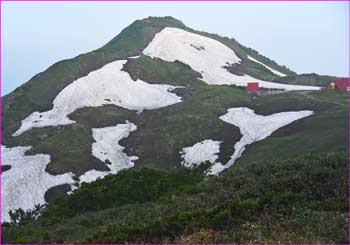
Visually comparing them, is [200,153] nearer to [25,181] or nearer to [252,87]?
[25,181]

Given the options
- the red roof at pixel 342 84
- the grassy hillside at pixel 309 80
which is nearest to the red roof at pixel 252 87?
the red roof at pixel 342 84

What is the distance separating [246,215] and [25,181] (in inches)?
2056

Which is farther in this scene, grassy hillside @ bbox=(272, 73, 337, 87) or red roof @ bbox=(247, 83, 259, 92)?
grassy hillside @ bbox=(272, 73, 337, 87)

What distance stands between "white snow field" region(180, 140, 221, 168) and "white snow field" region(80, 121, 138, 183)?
7.88 metres

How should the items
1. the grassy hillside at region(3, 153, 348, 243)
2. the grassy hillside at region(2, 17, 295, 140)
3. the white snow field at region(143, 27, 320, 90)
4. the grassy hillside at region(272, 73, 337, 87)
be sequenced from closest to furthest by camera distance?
the grassy hillside at region(3, 153, 348, 243)
the grassy hillside at region(2, 17, 295, 140)
the white snow field at region(143, 27, 320, 90)
the grassy hillside at region(272, 73, 337, 87)

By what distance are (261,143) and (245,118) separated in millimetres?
19418

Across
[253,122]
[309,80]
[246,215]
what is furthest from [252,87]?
[246,215]

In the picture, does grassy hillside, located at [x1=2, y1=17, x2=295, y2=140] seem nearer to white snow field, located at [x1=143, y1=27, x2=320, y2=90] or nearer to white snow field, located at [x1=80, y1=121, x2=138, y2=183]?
white snow field, located at [x1=143, y1=27, x2=320, y2=90]

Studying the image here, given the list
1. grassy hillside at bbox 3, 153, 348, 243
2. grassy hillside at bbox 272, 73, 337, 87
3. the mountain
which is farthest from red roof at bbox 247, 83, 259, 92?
grassy hillside at bbox 3, 153, 348, 243

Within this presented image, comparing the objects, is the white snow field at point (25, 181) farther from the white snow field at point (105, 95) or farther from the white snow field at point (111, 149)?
the white snow field at point (105, 95)

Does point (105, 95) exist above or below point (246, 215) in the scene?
above

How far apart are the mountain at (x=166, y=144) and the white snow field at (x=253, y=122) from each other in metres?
0.31

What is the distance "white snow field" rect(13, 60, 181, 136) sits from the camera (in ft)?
342

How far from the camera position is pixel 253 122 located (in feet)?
297
